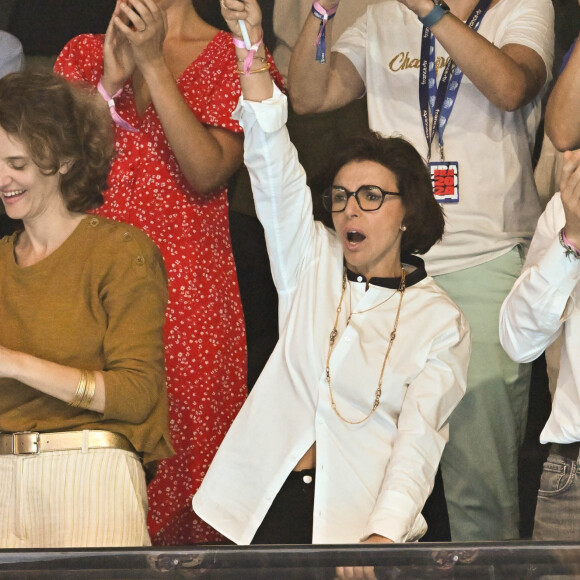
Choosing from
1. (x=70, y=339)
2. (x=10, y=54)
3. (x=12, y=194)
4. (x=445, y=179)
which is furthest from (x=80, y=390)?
(x=10, y=54)

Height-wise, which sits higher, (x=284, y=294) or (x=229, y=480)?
(x=284, y=294)

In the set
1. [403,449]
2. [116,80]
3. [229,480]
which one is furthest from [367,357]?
[116,80]

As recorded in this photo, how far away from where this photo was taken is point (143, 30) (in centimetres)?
256

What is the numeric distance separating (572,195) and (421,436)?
531mm

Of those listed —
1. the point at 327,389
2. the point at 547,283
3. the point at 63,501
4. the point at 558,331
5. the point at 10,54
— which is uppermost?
the point at 10,54

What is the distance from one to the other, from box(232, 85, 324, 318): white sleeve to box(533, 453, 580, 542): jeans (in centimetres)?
66

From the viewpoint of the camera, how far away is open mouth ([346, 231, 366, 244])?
2.32 m

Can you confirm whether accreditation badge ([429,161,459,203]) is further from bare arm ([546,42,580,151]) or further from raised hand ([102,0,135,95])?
raised hand ([102,0,135,95])

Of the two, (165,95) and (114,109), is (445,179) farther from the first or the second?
(114,109)

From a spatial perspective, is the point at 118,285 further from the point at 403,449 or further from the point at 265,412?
the point at 403,449

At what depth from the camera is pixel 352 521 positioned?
212 cm

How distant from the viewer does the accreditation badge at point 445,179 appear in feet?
8.59

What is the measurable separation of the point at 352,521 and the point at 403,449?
6.6 inches

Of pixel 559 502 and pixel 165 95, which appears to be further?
pixel 165 95
